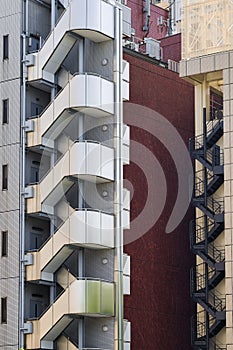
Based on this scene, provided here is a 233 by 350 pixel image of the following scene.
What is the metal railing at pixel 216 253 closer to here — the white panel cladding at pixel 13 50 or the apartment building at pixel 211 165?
the apartment building at pixel 211 165

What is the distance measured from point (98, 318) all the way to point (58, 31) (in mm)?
14306

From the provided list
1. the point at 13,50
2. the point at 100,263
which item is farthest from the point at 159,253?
→ the point at 13,50

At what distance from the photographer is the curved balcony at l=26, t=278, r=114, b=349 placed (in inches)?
1930

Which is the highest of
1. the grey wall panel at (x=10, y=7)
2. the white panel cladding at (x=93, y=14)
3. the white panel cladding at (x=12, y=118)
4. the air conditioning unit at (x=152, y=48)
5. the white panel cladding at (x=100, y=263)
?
the air conditioning unit at (x=152, y=48)

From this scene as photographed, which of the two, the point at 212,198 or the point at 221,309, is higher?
the point at 212,198

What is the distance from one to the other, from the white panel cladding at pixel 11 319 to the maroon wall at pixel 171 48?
74.0 ft

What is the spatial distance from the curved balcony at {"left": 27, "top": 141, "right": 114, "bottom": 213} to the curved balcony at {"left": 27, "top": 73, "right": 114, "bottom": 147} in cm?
163

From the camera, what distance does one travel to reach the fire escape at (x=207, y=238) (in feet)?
189

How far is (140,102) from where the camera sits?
58594 millimetres

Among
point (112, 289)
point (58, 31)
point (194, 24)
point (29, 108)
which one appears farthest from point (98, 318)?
point (194, 24)

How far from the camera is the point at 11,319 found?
165ft

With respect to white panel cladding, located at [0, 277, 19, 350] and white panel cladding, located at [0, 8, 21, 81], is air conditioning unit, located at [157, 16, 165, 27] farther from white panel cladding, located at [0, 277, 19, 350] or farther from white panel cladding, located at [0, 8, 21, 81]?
white panel cladding, located at [0, 277, 19, 350]

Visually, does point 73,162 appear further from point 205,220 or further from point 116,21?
point 205,220

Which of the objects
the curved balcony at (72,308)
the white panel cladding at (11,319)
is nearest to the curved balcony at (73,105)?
the white panel cladding at (11,319)
